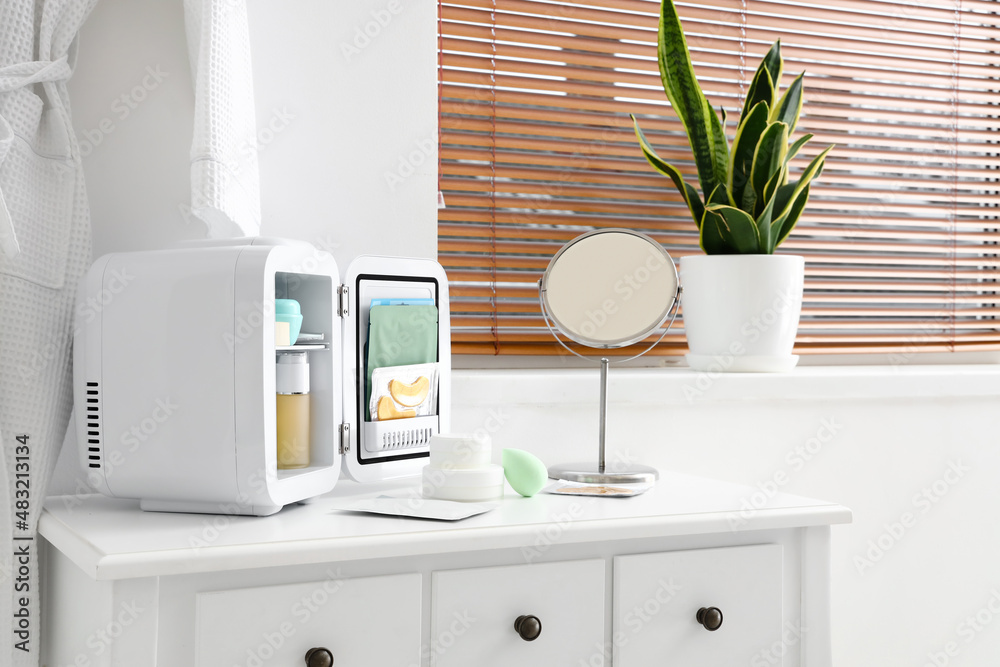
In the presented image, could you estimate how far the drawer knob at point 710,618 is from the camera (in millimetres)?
990

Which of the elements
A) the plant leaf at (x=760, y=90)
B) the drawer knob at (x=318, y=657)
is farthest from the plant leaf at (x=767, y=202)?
the drawer knob at (x=318, y=657)

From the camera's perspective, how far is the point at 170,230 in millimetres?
1184

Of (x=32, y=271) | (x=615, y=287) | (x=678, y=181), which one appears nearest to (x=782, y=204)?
(x=678, y=181)

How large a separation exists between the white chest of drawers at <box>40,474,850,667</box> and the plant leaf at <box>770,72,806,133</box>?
0.81 meters

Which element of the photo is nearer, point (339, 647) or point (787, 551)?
point (339, 647)

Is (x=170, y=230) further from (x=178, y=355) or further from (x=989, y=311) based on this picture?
(x=989, y=311)

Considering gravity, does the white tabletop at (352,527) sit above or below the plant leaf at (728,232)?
below

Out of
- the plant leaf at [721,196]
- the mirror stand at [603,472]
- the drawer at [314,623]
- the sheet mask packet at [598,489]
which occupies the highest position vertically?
the plant leaf at [721,196]

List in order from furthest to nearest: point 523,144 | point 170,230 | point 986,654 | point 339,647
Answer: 1. point 986,654
2. point 523,144
3. point 170,230
4. point 339,647

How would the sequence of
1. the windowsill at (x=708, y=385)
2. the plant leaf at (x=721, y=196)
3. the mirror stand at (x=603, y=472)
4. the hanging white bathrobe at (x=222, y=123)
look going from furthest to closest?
the plant leaf at (x=721, y=196)
the windowsill at (x=708, y=385)
the mirror stand at (x=603, y=472)
the hanging white bathrobe at (x=222, y=123)

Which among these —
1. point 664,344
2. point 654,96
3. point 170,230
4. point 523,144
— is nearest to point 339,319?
point 170,230

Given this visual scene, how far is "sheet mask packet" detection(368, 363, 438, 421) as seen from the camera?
3.70ft

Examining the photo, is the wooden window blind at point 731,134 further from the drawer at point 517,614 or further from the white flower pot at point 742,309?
the drawer at point 517,614

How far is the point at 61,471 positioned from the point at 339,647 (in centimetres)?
50
